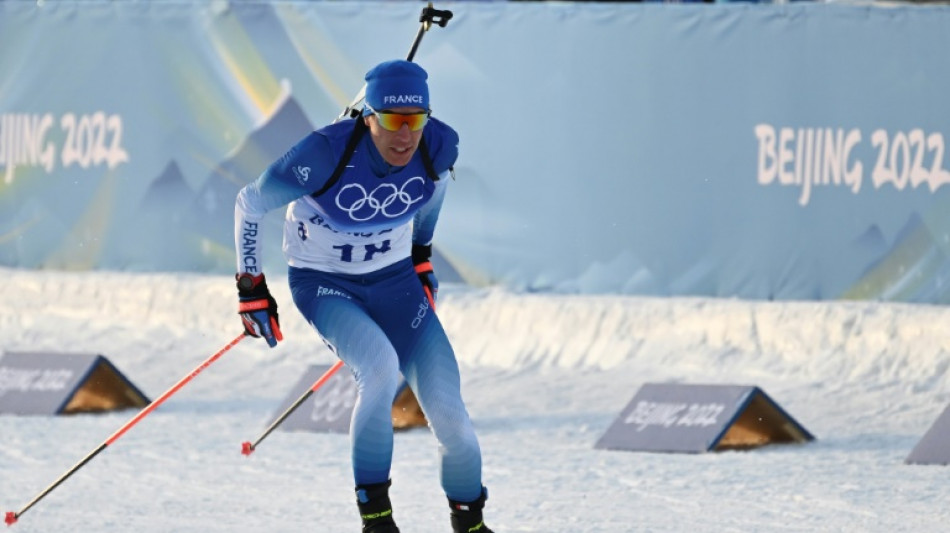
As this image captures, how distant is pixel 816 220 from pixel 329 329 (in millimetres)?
4977

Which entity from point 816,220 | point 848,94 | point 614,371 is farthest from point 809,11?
point 614,371

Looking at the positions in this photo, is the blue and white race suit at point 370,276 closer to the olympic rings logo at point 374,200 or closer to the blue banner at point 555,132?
the olympic rings logo at point 374,200

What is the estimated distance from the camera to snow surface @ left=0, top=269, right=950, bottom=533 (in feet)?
24.5

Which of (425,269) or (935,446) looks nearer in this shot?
(425,269)

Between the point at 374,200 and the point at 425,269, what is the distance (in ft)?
2.10

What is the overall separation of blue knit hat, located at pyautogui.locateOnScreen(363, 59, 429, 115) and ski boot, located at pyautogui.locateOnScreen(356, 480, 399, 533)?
123 cm

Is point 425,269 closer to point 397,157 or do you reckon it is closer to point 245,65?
point 397,157

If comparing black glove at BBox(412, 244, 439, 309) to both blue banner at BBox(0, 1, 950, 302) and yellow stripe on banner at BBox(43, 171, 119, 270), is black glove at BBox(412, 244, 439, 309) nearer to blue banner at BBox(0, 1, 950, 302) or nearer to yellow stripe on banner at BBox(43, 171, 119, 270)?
blue banner at BBox(0, 1, 950, 302)

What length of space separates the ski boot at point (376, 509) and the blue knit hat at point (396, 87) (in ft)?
4.04

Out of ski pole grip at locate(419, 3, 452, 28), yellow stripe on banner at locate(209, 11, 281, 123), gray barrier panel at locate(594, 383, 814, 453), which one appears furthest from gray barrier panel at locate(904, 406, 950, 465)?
yellow stripe on banner at locate(209, 11, 281, 123)

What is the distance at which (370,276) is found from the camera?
6.48 metres

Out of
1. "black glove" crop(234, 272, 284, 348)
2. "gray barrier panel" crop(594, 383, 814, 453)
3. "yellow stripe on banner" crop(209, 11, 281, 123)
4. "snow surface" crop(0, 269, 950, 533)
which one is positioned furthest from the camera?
"yellow stripe on banner" crop(209, 11, 281, 123)

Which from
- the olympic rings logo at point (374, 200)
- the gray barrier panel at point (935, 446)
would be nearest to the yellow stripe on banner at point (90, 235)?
the gray barrier panel at point (935, 446)

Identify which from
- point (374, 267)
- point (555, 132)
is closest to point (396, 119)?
point (374, 267)
